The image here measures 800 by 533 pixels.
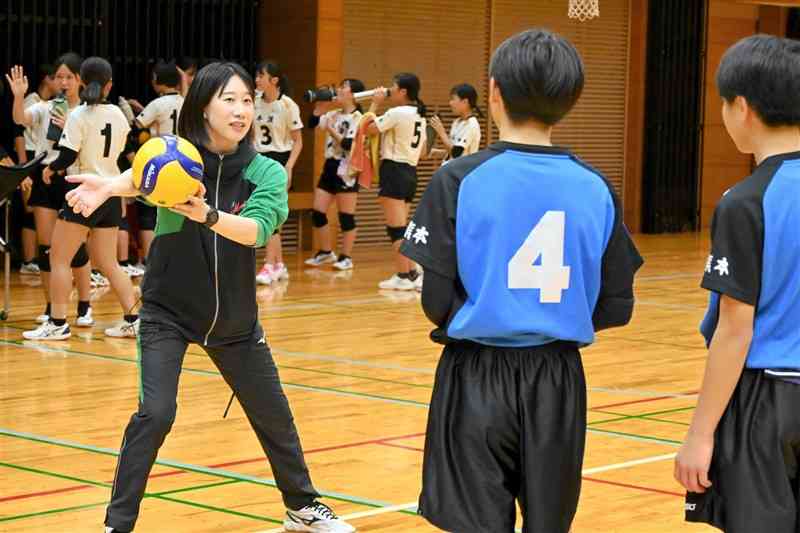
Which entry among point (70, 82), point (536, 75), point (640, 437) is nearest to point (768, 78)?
point (536, 75)

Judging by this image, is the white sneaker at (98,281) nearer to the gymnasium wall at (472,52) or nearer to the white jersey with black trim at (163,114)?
the white jersey with black trim at (163,114)

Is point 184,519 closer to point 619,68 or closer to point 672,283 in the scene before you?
point 672,283

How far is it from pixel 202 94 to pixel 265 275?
847 centimetres

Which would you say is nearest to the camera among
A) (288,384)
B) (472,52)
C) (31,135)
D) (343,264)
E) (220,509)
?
(220,509)

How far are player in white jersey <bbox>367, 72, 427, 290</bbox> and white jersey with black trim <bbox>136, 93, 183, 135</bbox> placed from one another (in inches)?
69.4

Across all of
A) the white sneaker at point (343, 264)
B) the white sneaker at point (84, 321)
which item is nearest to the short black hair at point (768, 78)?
the white sneaker at point (84, 321)

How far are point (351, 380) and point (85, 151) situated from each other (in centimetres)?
258

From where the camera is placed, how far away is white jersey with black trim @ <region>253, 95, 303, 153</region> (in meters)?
13.8

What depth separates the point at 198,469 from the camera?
249 inches

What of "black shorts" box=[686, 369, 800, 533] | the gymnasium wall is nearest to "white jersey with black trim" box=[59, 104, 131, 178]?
"black shorts" box=[686, 369, 800, 533]

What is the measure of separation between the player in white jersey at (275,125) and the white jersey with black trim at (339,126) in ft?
1.92

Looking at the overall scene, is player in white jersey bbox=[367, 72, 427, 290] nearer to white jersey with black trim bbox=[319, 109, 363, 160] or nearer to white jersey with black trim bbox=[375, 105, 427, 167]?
white jersey with black trim bbox=[375, 105, 427, 167]

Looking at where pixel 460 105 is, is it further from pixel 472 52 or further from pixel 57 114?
pixel 472 52

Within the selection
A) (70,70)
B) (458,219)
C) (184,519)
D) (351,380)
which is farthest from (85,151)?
(458,219)
